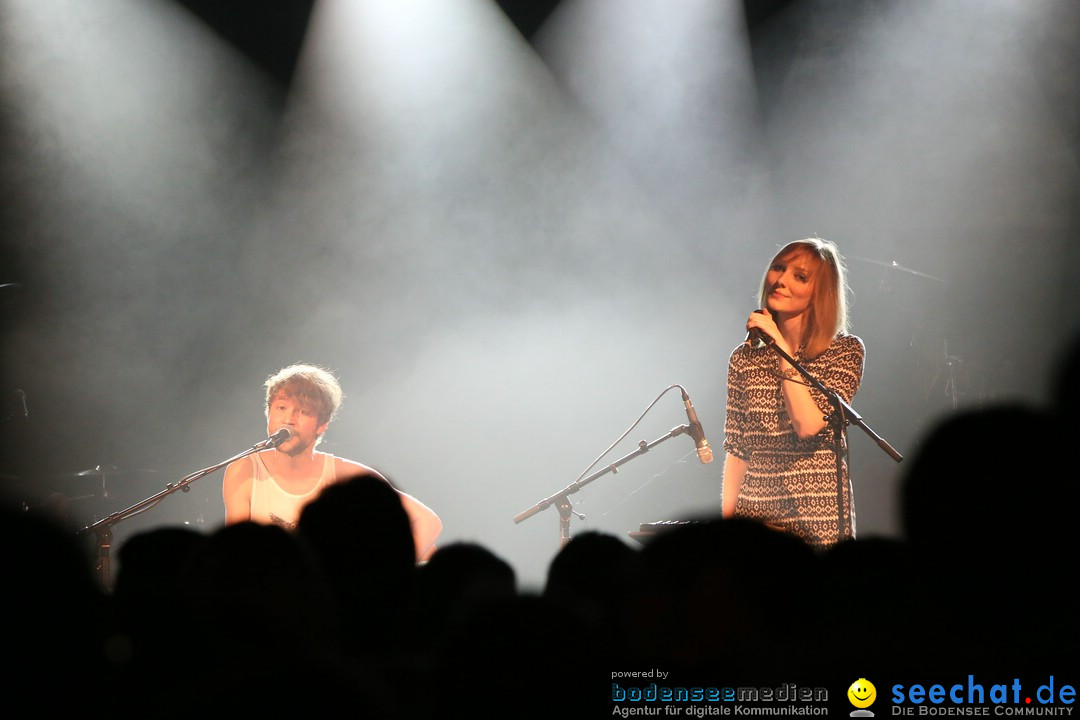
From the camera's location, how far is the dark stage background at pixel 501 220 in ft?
18.9

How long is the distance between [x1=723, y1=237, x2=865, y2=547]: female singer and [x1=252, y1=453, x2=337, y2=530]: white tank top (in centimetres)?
179

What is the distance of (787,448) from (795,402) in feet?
0.54

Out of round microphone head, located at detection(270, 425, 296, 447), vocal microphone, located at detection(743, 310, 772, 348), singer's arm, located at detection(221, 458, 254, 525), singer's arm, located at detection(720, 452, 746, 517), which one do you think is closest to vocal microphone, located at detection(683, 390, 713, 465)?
singer's arm, located at detection(720, 452, 746, 517)

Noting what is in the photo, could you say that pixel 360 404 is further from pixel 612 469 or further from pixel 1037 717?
pixel 1037 717

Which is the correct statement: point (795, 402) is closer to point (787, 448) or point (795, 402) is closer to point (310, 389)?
point (787, 448)

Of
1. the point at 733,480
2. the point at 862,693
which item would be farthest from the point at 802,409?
the point at 862,693

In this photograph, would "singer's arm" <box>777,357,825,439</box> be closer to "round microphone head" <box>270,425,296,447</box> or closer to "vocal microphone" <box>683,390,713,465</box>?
"vocal microphone" <box>683,390,713,465</box>

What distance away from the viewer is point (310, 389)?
13.6ft

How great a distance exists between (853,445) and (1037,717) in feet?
14.7

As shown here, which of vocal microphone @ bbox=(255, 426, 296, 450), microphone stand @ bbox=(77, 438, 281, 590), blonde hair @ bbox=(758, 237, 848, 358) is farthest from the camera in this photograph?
vocal microphone @ bbox=(255, 426, 296, 450)

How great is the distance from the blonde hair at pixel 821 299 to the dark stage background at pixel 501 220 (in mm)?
2581

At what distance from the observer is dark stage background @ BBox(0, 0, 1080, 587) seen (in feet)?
18.9

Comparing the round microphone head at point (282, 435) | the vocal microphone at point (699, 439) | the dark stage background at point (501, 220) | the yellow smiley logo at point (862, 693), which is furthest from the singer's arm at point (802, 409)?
the dark stage background at point (501, 220)

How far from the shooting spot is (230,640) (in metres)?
1.17
